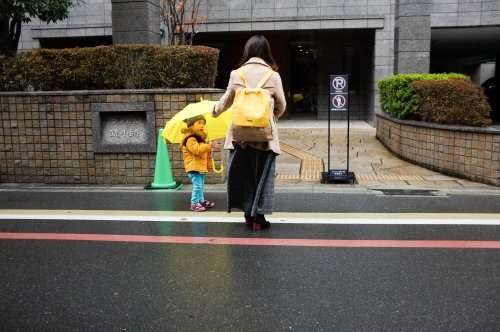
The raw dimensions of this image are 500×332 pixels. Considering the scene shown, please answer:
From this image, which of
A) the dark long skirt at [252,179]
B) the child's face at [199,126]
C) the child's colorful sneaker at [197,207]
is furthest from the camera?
the child's colorful sneaker at [197,207]

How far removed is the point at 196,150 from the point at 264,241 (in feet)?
5.26

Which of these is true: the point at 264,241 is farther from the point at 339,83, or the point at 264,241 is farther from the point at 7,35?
the point at 7,35

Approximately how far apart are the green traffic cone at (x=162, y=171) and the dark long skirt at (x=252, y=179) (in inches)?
106

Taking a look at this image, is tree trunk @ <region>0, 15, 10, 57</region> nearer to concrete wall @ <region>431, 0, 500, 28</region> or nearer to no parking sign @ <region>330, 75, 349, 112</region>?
no parking sign @ <region>330, 75, 349, 112</region>

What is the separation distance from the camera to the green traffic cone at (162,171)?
8.05m

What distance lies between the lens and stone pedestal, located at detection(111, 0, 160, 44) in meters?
10.5

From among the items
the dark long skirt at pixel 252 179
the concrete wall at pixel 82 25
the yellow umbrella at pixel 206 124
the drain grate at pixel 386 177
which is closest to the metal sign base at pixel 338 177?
the drain grate at pixel 386 177

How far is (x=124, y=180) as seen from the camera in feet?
28.1

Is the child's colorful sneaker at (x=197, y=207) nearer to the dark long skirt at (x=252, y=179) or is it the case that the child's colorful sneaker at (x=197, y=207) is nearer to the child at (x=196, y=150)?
the child at (x=196, y=150)

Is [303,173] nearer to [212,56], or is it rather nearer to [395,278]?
[212,56]

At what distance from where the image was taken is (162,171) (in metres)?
8.12

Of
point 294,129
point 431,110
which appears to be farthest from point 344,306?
point 294,129

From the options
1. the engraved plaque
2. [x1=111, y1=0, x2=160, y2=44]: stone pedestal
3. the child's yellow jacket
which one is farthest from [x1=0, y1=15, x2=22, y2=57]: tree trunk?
the child's yellow jacket

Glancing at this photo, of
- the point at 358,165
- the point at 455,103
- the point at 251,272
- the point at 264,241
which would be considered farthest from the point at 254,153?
the point at 455,103
